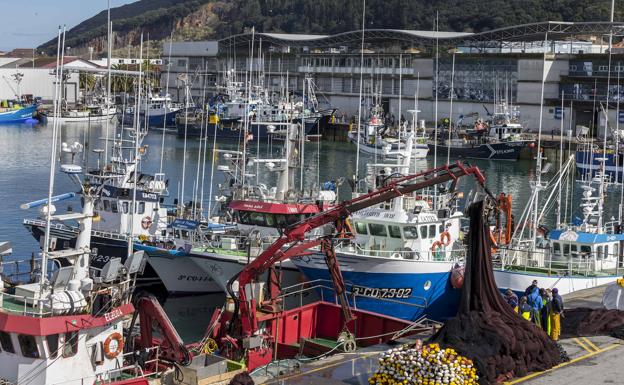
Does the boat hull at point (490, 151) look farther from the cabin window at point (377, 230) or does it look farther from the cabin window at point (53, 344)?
the cabin window at point (53, 344)

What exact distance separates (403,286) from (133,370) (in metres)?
10.3

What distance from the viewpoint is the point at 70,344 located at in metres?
16.2

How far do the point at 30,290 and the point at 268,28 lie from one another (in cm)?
17544

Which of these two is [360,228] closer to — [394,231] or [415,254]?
[394,231]

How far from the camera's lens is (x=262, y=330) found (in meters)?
21.1

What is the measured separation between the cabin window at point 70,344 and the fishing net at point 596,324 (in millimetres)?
9514

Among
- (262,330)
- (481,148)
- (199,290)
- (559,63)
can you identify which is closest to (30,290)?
(262,330)

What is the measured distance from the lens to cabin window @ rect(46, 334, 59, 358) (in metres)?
15.9

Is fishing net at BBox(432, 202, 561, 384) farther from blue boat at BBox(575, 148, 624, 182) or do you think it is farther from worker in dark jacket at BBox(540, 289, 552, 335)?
blue boat at BBox(575, 148, 624, 182)

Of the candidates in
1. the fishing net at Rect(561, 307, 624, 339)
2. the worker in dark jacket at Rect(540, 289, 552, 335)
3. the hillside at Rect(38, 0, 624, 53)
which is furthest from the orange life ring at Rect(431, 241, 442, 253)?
the hillside at Rect(38, 0, 624, 53)

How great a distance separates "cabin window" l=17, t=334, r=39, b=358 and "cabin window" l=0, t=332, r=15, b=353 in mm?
171

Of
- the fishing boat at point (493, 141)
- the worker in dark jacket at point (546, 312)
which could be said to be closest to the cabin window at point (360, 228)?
the worker in dark jacket at point (546, 312)

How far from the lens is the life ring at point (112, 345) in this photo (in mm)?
16875

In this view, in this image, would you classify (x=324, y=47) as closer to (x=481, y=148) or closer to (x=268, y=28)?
(x=481, y=148)
